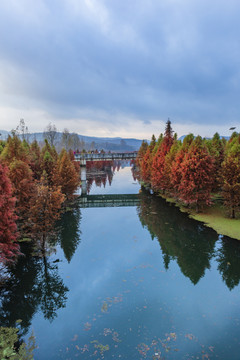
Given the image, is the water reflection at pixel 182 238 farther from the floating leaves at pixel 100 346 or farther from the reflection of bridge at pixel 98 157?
the reflection of bridge at pixel 98 157

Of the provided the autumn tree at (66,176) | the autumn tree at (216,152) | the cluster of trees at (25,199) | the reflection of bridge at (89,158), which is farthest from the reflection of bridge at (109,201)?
the reflection of bridge at (89,158)

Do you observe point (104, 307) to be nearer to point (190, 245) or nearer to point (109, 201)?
point (190, 245)

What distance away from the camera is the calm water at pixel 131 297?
41.2ft

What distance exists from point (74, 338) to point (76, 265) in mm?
9647

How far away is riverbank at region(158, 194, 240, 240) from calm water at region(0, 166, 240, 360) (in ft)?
5.03

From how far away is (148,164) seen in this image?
61094 mm

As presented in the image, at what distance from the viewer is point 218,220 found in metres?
34.3

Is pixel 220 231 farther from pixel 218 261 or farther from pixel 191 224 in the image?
pixel 218 261

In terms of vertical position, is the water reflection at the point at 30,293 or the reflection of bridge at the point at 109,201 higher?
the water reflection at the point at 30,293

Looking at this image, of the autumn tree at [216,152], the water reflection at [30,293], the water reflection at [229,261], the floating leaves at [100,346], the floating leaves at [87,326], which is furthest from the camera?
the autumn tree at [216,152]

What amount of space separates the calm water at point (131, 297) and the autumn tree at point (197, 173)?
7.67m

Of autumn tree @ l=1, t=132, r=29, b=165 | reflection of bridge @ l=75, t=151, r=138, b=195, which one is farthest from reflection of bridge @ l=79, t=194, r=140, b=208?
autumn tree @ l=1, t=132, r=29, b=165

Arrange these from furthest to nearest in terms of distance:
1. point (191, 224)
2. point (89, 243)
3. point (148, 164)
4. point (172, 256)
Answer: point (148, 164)
point (191, 224)
point (89, 243)
point (172, 256)

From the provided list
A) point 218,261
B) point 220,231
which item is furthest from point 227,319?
point 220,231
